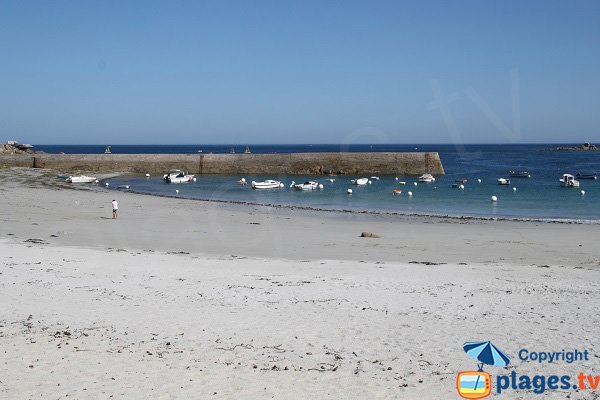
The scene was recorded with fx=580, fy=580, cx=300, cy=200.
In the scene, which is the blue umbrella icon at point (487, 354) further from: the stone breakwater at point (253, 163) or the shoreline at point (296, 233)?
the stone breakwater at point (253, 163)

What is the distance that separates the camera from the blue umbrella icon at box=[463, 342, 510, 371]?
7504mm

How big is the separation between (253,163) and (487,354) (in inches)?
2308

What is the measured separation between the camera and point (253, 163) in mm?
65438

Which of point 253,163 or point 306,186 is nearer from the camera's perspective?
point 306,186

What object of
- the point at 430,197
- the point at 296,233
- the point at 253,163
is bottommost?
the point at 296,233

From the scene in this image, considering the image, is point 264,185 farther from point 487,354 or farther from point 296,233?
point 487,354

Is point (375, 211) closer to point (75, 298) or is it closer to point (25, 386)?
point (75, 298)

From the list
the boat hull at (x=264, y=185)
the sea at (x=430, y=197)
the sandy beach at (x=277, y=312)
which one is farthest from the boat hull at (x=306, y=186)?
the sandy beach at (x=277, y=312)

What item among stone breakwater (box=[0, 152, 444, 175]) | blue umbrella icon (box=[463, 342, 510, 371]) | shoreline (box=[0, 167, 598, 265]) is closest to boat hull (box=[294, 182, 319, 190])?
shoreline (box=[0, 167, 598, 265])

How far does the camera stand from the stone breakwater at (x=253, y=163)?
6159 centimetres

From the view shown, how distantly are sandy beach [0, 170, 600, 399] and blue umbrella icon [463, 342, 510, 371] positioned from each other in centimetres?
16

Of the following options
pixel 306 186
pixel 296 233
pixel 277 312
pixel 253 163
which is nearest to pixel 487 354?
pixel 277 312

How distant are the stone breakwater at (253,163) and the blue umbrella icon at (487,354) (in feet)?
176

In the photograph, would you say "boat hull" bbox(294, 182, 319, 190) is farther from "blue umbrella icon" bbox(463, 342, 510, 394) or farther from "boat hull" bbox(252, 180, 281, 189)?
"blue umbrella icon" bbox(463, 342, 510, 394)
